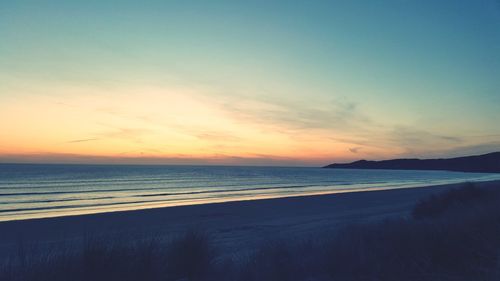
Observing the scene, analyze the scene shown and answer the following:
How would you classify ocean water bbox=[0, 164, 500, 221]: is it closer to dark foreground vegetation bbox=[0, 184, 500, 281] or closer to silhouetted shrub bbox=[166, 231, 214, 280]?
silhouetted shrub bbox=[166, 231, 214, 280]

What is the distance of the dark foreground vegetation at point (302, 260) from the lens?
5478 millimetres

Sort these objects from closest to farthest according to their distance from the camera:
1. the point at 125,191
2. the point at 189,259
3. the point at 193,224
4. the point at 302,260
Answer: the point at 189,259 < the point at 302,260 < the point at 193,224 < the point at 125,191

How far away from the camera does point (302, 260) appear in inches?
284

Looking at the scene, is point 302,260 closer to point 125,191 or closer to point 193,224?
point 193,224

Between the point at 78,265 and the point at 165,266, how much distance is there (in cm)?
150

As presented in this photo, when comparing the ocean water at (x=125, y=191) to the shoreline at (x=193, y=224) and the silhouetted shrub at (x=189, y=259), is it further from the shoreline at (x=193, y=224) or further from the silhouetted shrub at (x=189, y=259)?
the silhouetted shrub at (x=189, y=259)

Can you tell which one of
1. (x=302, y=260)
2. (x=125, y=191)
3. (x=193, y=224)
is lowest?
(x=193, y=224)

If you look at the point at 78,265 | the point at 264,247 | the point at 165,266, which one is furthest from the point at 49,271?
the point at 264,247

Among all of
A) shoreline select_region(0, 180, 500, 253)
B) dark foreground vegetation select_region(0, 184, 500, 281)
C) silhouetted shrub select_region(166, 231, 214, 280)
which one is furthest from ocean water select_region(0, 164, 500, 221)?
dark foreground vegetation select_region(0, 184, 500, 281)

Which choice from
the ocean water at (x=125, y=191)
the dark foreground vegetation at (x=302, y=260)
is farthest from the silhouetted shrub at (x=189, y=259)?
the ocean water at (x=125, y=191)

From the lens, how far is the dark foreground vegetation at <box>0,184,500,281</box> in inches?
216

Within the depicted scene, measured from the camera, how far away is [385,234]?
8352mm

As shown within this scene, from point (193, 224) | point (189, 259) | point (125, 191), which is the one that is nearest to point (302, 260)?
point (189, 259)

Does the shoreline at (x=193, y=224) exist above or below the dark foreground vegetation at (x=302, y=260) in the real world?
below
